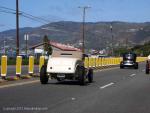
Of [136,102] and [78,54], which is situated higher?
[78,54]

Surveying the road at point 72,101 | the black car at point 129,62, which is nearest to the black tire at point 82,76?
the road at point 72,101

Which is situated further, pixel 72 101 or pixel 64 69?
pixel 64 69

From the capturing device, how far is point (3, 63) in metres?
24.3

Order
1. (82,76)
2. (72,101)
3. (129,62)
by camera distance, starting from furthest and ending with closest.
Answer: (129,62), (82,76), (72,101)

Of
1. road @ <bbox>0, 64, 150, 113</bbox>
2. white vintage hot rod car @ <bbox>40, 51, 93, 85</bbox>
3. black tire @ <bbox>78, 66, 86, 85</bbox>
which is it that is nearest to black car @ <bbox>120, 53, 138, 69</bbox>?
white vintage hot rod car @ <bbox>40, 51, 93, 85</bbox>

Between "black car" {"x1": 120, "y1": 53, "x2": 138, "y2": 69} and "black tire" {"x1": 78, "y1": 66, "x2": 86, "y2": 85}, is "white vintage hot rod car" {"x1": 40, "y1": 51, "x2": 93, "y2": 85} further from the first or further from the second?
"black car" {"x1": 120, "y1": 53, "x2": 138, "y2": 69}

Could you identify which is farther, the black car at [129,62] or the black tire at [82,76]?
the black car at [129,62]

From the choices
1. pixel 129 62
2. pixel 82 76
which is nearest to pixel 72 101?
pixel 82 76

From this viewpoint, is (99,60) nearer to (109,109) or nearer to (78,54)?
(78,54)

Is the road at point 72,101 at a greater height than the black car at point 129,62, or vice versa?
the black car at point 129,62

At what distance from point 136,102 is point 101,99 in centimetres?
127

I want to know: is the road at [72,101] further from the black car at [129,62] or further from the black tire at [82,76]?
the black car at [129,62]

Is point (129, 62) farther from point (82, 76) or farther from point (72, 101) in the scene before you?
point (72, 101)

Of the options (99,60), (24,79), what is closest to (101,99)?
(24,79)
